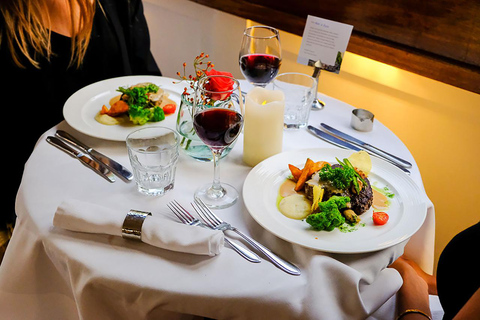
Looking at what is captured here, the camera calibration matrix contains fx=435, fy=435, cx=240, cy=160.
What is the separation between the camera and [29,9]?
1.65 meters

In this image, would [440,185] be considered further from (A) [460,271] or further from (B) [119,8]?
(B) [119,8]

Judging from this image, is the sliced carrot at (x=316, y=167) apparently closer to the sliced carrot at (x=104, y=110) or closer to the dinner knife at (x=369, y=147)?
the dinner knife at (x=369, y=147)

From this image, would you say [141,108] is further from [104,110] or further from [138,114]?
[104,110]

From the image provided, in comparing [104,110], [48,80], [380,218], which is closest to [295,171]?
[380,218]

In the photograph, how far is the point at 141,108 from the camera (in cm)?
137

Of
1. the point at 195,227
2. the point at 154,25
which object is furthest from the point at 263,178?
the point at 154,25

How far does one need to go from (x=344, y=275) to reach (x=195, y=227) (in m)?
0.33

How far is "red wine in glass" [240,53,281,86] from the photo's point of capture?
143 cm

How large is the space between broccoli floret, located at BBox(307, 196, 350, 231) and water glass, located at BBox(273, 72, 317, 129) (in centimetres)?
52

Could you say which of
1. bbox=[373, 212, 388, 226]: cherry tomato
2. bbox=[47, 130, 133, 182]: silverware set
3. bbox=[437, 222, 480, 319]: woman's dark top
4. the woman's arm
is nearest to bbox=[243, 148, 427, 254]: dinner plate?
bbox=[373, 212, 388, 226]: cherry tomato

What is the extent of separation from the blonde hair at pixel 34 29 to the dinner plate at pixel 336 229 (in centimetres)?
104

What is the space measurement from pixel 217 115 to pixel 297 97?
50 centimetres

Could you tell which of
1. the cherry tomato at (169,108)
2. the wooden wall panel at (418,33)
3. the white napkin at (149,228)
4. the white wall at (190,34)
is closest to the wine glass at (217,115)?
the white napkin at (149,228)

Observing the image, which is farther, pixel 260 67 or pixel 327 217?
pixel 260 67
